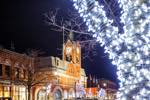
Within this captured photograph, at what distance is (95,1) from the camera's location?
10.1 metres

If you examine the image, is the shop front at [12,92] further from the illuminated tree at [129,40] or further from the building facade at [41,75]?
the illuminated tree at [129,40]

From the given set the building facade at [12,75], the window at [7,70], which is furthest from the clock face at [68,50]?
the window at [7,70]

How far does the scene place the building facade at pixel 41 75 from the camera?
4319 centimetres

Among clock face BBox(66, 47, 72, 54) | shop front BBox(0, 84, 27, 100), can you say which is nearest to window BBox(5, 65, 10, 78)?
shop front BBox(0, 84, 27, 100)

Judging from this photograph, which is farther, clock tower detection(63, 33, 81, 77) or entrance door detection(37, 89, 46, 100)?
clock tower detection(63, 33, 81, 77)

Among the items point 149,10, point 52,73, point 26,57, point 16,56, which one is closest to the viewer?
point 149,10

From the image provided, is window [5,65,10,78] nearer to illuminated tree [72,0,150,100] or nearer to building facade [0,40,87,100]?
building facade [0,40,87,100]

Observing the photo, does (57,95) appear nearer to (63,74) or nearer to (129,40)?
(63,74)

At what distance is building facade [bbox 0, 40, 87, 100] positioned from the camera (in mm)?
43188

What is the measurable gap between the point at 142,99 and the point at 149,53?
118cm

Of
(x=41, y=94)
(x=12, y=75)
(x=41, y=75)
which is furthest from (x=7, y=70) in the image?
(x=41, y=94)

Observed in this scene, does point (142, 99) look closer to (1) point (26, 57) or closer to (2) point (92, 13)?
(2) point (92, 13)

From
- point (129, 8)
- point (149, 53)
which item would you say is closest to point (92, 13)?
point (129, 8)

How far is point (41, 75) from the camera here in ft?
159
